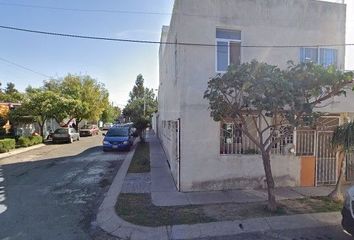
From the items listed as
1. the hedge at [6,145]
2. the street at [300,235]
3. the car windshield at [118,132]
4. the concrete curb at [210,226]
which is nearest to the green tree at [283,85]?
the concrete curb at [210,226]

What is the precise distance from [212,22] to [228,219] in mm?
5811

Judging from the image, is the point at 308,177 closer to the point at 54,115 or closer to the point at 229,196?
the point at 229,196

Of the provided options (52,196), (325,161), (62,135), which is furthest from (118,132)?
(325,161)

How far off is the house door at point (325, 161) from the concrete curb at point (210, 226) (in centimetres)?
317

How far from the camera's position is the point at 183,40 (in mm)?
9242

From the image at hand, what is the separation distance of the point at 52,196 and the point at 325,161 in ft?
29.4

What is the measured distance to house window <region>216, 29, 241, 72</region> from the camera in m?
9.71

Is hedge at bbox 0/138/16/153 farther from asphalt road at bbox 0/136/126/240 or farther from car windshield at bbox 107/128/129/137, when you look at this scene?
car windshield at bbox 107/128/129/137

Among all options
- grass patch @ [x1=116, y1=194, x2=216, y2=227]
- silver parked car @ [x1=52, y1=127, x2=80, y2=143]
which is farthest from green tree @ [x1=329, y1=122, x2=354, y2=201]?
silver parked car @ [x1=52, y1=127, x2=80, y2=143]

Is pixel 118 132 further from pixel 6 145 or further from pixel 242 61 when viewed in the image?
pixel 242 61

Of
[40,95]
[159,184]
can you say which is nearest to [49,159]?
[159,184]

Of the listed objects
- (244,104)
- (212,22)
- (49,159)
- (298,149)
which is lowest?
(49,159)

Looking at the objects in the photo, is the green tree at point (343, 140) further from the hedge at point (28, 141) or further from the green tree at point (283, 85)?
the hedge at point (28, 141)

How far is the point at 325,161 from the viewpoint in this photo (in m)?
10.6
